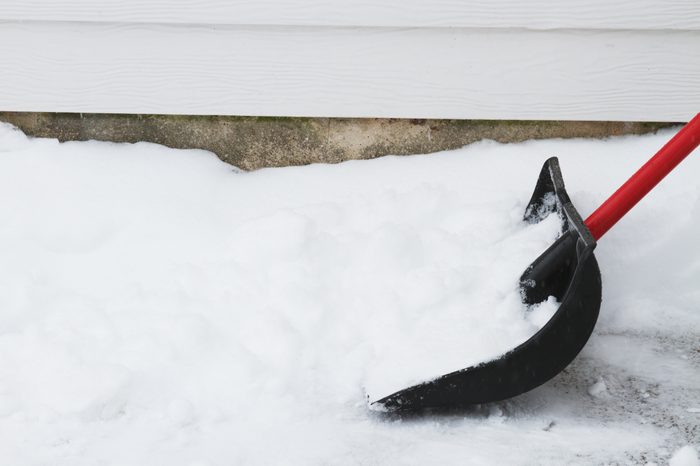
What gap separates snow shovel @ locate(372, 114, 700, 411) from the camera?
63.4 inches

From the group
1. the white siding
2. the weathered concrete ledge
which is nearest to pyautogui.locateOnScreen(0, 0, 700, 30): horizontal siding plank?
the white siding

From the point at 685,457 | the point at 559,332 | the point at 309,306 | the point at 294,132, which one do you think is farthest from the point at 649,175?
the point at 294,132

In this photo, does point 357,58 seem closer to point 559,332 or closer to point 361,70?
point 361,70

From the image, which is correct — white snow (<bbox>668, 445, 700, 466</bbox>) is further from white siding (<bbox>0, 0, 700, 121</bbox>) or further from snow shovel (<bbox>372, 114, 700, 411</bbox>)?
white siding (<bbox>0, 0, 700, 121</bbox>)

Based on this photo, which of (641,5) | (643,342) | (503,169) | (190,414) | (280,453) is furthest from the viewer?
(503,169)

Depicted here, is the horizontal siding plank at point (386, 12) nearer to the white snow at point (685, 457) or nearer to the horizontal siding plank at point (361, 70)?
the horizontal siding plank at point (361, 70)

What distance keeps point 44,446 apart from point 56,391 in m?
0.14

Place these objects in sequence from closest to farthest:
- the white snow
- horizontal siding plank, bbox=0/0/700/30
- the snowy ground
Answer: the white snow < the snowy ground < horizontal siding plank, bbox=0/0/700/30

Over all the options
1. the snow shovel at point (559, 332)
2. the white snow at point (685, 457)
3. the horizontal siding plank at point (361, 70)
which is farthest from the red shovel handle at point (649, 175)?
the horizontal siding plank at point (361, 70)

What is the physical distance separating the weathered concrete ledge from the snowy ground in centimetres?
5

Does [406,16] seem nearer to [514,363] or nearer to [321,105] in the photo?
[321,105]

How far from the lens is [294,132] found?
7.75ft

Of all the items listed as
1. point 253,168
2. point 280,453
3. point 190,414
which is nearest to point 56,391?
point 190,414

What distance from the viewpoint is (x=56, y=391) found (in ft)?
5.50
